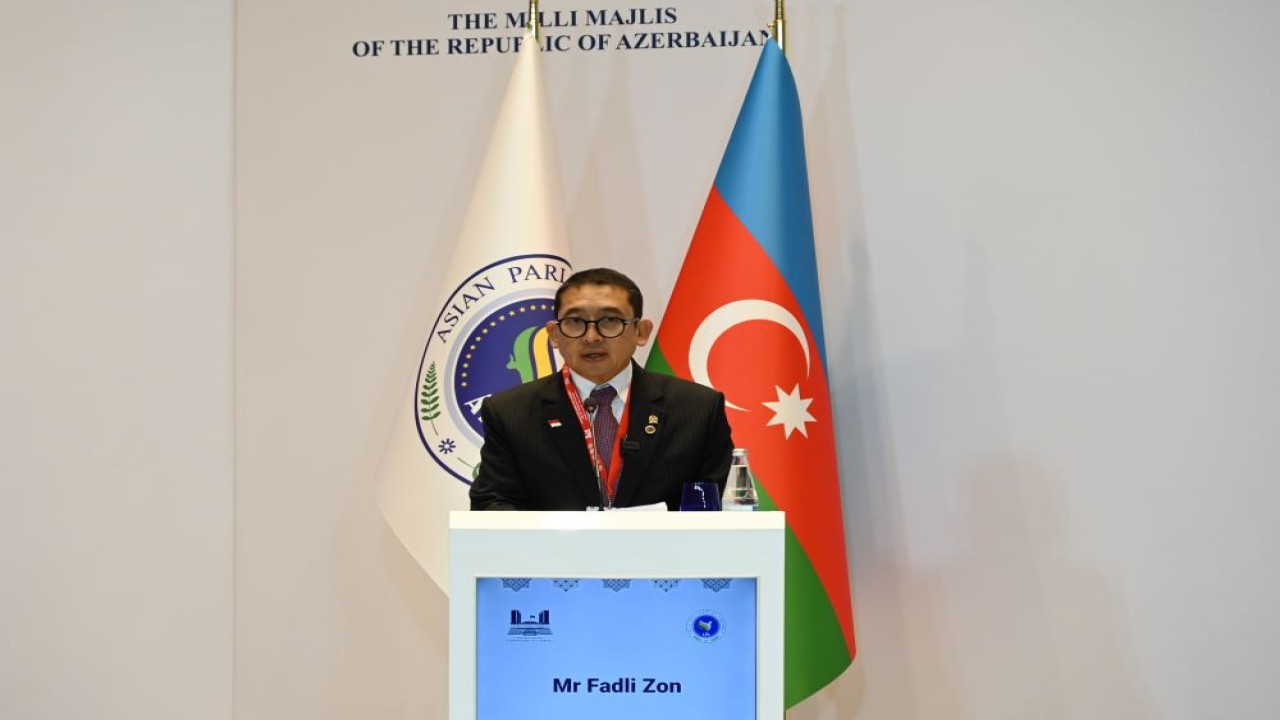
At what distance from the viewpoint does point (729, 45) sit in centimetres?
388

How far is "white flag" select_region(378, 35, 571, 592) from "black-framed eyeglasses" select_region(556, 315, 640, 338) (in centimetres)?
93

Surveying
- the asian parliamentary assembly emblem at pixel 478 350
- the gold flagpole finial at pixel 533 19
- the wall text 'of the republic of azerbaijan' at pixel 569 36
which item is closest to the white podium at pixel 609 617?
the asian parliamentary assembly emblem at pixel 478 350

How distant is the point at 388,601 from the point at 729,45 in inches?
82.2

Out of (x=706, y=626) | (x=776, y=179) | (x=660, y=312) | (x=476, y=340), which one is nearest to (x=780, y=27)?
(x=776, y=179)

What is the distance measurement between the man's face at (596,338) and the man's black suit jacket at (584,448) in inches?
3.6

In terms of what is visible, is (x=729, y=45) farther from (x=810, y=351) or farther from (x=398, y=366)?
(x=398, y=366)

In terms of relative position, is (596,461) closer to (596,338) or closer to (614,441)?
(614,441)

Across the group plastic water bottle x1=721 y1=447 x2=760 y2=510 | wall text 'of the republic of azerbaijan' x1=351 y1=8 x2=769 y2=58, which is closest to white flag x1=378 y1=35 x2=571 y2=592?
wall text 'of the republic of azerbaijan' x1=351 y1=8 x2=769 y2=58

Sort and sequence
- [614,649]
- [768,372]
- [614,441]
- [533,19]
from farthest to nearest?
1. [533,19]
2. [768,372]
3. [614,441]
4. [614,649]

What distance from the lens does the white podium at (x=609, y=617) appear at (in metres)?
1.68

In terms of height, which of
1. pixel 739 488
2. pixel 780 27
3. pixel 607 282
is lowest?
pixel 739 488

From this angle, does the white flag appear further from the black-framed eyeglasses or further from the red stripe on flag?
the black-framed eyeglasses

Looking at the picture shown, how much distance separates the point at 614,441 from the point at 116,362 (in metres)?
2.20

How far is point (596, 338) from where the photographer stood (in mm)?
2559
